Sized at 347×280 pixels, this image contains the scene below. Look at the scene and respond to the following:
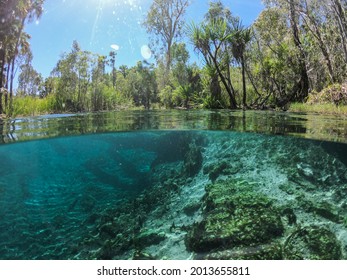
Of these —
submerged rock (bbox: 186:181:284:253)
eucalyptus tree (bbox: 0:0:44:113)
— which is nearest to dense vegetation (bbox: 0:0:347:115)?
eucalyptus tree (bbox: 0:0:44:113)

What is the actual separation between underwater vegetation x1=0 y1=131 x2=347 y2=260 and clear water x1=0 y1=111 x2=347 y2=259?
3cm

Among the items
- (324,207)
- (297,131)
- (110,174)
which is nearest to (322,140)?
(297,131)

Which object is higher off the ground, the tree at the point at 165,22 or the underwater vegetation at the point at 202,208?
the tree at the point at 165,22

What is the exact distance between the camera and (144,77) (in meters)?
29.8

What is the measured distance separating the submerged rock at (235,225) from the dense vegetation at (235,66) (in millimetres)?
6882

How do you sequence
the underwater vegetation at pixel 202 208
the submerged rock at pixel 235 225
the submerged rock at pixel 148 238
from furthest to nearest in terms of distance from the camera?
the submerged rock at pixel 148 238, the underwater vegetation at pixel 202 208, the submerged rock at pixel 235 225

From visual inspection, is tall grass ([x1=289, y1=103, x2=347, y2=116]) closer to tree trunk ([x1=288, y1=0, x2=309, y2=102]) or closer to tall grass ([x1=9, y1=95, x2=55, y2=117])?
tree trunk ([x1=288, y1=0, x2=309, y2=102])

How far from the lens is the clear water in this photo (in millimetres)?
6609

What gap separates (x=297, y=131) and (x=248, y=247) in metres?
4.87

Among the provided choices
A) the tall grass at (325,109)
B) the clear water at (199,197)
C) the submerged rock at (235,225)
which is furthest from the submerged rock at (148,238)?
the tall grass at (325,109)

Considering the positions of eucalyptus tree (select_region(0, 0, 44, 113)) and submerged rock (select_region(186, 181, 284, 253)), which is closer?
submerged rock (select_region(186, 181, 284, 253))

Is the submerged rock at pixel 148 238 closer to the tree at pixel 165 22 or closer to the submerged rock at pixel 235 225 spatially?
the submerged rock at pixel 235 225

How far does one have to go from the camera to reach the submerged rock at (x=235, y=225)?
6371 mm

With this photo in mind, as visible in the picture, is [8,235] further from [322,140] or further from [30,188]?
[322,140]
